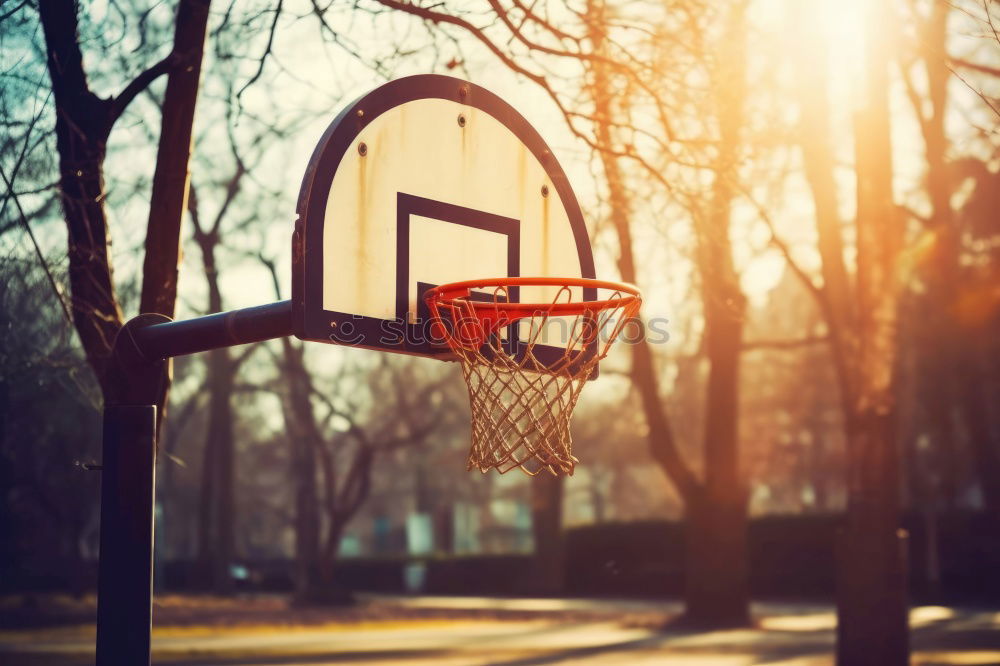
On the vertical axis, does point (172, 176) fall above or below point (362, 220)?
above

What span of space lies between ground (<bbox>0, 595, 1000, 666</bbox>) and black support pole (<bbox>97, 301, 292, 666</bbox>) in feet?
24.4

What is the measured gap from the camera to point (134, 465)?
5957 millimetres

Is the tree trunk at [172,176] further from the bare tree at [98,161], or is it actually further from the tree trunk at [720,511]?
the tree trunk at [720,511]

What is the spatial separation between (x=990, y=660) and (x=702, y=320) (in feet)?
28.9

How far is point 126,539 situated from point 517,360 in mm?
2174

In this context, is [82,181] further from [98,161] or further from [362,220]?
[362,220]

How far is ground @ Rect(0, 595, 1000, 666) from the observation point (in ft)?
54.6

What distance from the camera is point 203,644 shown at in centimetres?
1875

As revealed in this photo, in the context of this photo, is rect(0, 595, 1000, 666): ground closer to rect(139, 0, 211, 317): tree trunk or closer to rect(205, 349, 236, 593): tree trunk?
rect(205, 349, 236, 593): tree trunk

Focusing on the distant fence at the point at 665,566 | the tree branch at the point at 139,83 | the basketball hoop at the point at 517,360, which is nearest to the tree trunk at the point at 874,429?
the basketball hoop at the point at 517,360

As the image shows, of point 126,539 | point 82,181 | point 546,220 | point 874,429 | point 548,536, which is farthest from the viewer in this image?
point 548,536

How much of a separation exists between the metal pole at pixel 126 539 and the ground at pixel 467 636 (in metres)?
7.44

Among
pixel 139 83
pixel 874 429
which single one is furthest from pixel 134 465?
pixel 874 429

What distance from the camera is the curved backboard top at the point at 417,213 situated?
5.77 m
